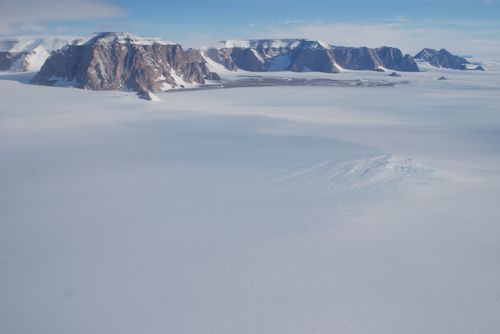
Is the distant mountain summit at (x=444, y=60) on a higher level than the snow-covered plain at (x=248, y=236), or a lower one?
higher

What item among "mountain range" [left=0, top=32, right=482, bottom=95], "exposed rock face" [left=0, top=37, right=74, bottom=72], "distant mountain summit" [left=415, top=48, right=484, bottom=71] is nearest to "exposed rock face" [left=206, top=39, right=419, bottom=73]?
"mountain range" [left=0, top=32, right=482, bottom=95]

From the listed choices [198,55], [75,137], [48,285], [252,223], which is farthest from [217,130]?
[198,55]

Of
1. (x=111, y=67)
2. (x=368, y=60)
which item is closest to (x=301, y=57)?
(x=368, y=60)

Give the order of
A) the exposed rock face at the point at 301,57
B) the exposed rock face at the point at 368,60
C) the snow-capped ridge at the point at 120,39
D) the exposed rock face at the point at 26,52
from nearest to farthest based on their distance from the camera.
Answer: the snow-capped ridge at the point at 120,39 < the exposed rock face at the point at 26,52 < the exposed rock face at the point at 301,57 < the exposed rock face at the point at 368,60

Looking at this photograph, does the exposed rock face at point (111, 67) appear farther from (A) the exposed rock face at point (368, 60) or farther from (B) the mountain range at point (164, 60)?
(A) the exposed rock face at point (368, 60)

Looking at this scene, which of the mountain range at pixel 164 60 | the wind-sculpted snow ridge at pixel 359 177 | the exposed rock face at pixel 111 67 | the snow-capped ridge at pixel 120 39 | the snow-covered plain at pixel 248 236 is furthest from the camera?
the snow-capped ridge at pixel 120 39

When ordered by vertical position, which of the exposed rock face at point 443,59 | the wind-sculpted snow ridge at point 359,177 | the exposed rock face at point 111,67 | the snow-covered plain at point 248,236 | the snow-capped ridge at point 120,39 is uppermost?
the exposed rock face at point 443,59

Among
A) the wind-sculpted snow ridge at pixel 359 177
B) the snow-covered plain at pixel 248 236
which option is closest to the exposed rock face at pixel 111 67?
the snow-covered plain at pixel 248 236
